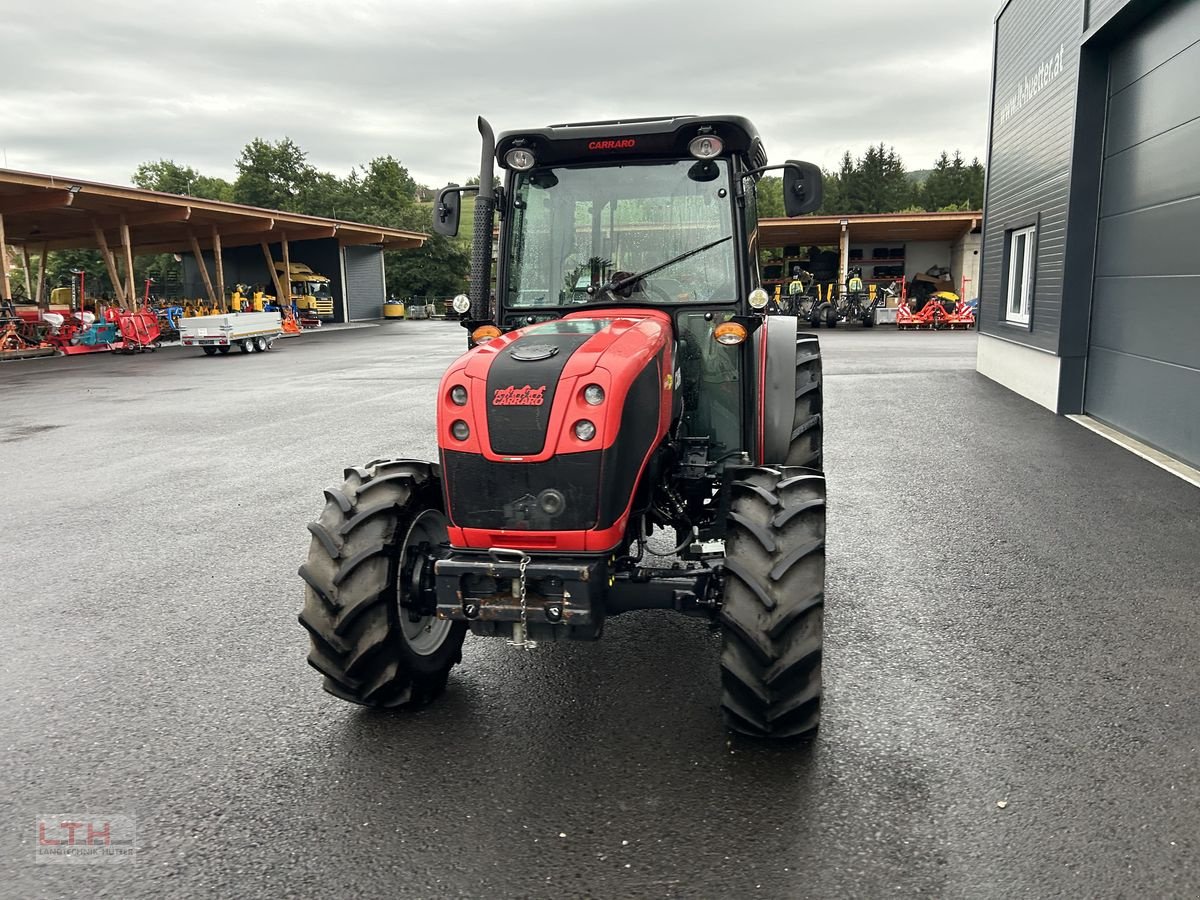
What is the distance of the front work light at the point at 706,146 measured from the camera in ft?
14.1

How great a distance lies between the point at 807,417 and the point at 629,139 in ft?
6.99

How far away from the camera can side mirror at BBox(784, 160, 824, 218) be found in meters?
4.31

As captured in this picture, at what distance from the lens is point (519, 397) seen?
330 centimetres

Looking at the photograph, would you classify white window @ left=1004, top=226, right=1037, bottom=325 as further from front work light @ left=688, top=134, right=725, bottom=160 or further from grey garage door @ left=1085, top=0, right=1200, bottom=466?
front work light @ left=688, top=134, right=725, bottom=160

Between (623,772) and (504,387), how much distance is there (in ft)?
4.81

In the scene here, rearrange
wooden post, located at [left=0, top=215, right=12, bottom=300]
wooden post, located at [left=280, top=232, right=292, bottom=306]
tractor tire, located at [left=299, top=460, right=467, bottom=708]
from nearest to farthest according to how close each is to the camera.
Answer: tractor tire, located at [left=299, top=460, right=467, bottom=708], wooden post, located at [left=0, top=215, right=12, bottom=300], wooden post, located at [left=280, top=232, right=292, bottom=306]

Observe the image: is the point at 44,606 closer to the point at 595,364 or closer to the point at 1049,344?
the point at 595,364

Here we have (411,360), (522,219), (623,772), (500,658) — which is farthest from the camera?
(411,360)

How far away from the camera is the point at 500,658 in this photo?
4.31 m

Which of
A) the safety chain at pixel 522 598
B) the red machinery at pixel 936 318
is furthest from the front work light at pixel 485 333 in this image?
the red machinery at pixel 936 318

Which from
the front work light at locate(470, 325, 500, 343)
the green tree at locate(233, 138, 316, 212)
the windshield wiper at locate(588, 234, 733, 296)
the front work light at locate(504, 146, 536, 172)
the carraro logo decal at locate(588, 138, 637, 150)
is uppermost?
the green tree at locate(233, 138, 316, 212)

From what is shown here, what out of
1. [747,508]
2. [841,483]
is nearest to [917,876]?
[747,508]

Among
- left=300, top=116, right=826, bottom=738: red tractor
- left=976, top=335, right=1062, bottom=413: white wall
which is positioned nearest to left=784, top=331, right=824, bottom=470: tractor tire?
left=300, top=116, right=826, bottom=738: red tractor

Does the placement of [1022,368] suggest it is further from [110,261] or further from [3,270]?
[110,261]
